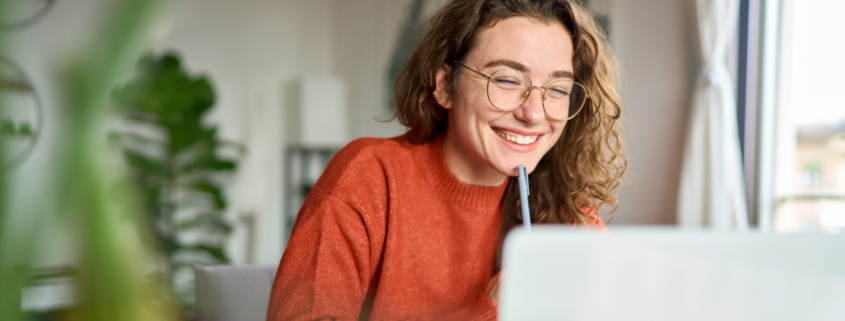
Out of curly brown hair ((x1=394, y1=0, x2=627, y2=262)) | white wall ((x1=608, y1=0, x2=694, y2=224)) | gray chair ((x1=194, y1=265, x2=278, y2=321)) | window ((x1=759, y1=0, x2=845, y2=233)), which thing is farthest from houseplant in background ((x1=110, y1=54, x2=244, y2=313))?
window ((x1=759, y1=0, x2=845, y2=233))

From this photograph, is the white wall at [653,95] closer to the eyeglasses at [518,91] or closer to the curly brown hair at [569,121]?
the curly brown hair at [569,121]

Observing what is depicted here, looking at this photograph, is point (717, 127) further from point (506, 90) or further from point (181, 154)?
point (181, 154)

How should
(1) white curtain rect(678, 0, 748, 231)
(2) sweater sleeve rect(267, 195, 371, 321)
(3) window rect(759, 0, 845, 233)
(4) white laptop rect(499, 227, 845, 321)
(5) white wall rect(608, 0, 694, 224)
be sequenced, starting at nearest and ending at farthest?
1. (4) white laptop rect(499, 227, 845, 321)
2. (2) sweater sleeve rect(267, 195, 371, 321)
3. (3) window rect(759, 0, 845, 233)
4. (1) white curtain rect(678, 0, 748, 231)
5. (5) white wall rect(608, 0, 694, 224)

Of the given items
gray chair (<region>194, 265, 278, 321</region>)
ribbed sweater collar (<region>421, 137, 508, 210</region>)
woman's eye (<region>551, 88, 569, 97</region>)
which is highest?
woman's eye (<region>551, 88, 569, 97</region>)

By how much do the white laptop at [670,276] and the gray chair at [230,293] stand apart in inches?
46.1

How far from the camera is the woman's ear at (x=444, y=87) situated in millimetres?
1305

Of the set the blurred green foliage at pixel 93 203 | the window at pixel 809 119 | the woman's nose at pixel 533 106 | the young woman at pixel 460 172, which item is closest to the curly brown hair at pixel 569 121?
the young woman at pixel 460 172

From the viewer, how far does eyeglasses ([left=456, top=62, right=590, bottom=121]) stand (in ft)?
3.85

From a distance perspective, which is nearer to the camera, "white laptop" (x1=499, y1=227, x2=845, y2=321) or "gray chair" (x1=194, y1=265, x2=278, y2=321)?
"white laptop" (x1=499, y1=227, x2=845, y2=321)

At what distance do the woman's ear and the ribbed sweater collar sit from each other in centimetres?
12

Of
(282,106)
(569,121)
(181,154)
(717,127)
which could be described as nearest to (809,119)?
(717,127)

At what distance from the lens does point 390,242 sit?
47.0 inches

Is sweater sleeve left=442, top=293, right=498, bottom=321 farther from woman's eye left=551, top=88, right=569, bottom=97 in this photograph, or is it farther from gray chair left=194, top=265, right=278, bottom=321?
gray chair left=194, top=265, right=278, bottom=321

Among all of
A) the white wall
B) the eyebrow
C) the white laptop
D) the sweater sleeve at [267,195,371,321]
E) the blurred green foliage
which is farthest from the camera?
the white wall
